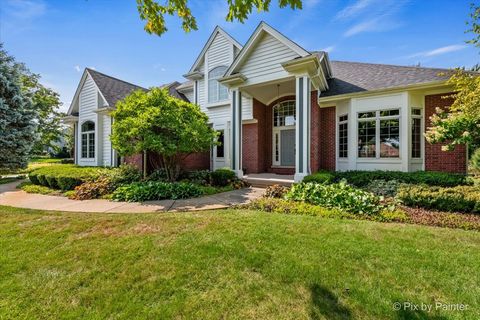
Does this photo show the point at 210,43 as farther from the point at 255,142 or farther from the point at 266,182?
the point at 266,182

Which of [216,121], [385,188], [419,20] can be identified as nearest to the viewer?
[419,20]

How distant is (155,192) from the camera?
7.71 m

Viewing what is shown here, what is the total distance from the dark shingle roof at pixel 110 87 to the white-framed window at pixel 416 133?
51.6ft

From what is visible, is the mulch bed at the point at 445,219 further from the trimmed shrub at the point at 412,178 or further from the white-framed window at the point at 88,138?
the white-framed window at the point at 88,138

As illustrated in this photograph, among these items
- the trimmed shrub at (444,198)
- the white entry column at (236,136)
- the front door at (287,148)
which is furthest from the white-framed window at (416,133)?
the white entry column at (236,136)

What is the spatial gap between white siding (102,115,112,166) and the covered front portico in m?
8.48

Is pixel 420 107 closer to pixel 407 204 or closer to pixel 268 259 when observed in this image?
pixel 407 204

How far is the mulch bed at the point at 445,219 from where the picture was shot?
4789 mm

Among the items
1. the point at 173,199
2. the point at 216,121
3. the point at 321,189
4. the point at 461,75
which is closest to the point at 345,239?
the point at 321,189

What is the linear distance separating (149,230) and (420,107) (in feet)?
35.9

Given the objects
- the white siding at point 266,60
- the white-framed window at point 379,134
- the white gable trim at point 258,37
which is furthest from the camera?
the white siding at point 266,60

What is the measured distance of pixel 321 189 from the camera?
270 inches

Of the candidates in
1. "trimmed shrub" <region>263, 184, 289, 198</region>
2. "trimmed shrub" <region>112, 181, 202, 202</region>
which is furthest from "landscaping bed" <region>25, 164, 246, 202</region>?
"trimmed shrub" <region>263, 184, 289, 198</region>

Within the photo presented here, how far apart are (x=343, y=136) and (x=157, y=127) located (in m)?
8.30
